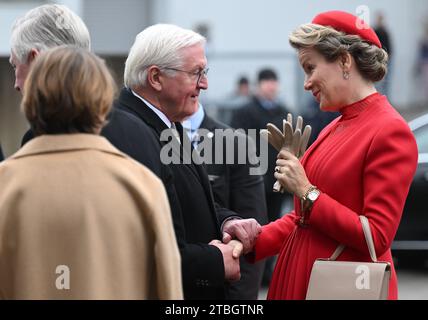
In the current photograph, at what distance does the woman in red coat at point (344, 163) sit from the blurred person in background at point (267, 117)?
15.9ft

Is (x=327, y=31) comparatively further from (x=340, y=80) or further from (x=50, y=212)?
(x=50, y=212)

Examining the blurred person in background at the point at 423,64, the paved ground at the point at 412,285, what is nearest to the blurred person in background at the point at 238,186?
the paved ground at the point at 412,285

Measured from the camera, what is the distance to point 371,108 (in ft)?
13.6

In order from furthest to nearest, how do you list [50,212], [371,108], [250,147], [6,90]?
[6,90] → [250,147] → [371,108] → [50,212]

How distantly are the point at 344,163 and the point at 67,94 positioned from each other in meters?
1.28

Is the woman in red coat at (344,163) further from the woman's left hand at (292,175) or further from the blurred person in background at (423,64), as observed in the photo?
the blurred person in background at (423,64)

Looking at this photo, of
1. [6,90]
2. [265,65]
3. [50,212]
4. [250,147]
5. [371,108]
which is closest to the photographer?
[50,212]

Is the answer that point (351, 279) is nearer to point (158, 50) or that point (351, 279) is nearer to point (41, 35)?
point (158, 50)

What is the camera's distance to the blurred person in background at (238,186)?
588 centimetres

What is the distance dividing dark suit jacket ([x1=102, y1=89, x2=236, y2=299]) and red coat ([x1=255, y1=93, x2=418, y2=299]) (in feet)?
1.04

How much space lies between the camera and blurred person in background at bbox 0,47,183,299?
321cm

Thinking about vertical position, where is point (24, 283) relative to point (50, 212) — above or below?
below
